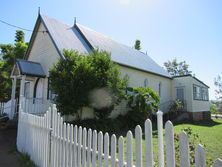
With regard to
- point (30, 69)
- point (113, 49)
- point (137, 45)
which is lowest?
point (30, 69)

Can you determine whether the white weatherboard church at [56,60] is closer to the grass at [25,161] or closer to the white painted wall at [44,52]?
the white painted wall at [44,52]

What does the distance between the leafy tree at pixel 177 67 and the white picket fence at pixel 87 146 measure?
175 feet

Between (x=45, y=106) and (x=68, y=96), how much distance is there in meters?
2.64

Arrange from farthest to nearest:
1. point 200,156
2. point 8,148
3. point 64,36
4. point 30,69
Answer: point 64,36, point 30,69, point 8,148, point 200,156

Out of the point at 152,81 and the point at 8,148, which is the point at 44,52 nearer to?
the point at 8,148

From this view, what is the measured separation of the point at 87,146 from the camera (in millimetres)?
3777

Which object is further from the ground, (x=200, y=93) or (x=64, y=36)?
(x=64, y=36)

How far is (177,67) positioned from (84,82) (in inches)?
1944

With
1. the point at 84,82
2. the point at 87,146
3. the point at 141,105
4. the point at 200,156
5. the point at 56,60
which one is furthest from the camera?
the point at 141,105

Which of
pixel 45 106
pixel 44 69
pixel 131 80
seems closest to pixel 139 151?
pixel 45 106

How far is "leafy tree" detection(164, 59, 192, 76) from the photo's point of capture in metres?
55.7

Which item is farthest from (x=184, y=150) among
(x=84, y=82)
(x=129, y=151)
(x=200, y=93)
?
(x=200, y=93)

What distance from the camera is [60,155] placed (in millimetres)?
4652

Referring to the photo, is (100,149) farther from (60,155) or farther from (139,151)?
(60,155)
